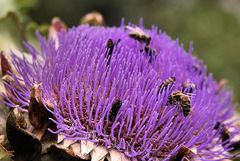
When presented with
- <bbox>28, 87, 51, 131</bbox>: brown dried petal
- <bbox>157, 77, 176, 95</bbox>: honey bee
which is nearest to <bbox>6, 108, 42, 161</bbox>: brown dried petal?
<bbox>28, 87, 51, 131</bbox>: brown dried petal

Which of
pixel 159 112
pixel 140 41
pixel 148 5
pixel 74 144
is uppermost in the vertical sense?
pixel 148 5

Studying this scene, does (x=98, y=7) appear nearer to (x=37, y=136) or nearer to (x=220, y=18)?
(x=220, y=18)

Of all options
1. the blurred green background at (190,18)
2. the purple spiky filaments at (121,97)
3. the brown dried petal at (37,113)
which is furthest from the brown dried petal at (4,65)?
the blurred green background at (190,18)

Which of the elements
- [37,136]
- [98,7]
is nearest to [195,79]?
[37,136]

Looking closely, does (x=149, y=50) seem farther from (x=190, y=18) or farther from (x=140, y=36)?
(x=190, y=18)

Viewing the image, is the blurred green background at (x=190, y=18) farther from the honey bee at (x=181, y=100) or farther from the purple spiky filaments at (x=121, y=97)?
the honey bee at (x=181, y=100)

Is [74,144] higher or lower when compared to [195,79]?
lower

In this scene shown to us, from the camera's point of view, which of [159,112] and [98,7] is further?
[98,7]
